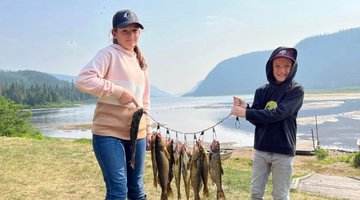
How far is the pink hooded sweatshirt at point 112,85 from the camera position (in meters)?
3.21

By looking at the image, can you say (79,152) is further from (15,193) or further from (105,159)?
(105,159)

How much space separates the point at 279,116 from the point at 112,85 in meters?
1.87

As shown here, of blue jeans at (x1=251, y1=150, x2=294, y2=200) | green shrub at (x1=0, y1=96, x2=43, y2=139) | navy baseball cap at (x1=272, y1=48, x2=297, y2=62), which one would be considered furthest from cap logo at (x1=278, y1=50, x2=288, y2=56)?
green shrub at (x1=0, y1=96, x2=43, y2=139)

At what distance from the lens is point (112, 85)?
129 inches

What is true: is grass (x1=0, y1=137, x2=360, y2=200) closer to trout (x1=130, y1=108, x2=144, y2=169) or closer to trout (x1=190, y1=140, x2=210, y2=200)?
trout (x1=190, y1=140, x2=210, y2=200)

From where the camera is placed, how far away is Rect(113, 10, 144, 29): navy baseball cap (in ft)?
11.1

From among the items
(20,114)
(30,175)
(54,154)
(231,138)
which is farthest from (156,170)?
(231,138)

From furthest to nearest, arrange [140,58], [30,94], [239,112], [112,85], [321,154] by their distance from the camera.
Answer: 1. [30,94]
2. [321,154]
3. [239,112]
4. [140,58]
5. [112,85]

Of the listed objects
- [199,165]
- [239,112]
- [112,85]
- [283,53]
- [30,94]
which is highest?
[283,53]

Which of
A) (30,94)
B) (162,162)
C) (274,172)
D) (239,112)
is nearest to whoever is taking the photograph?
(162,162)

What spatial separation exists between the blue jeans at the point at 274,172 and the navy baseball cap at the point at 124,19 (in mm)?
2071

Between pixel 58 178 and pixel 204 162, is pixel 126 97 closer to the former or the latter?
pixel 204 162

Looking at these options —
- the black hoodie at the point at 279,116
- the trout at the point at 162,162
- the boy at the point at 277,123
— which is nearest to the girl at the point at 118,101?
the trout at the point at 162,162

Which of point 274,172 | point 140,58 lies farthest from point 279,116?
point 140,58
